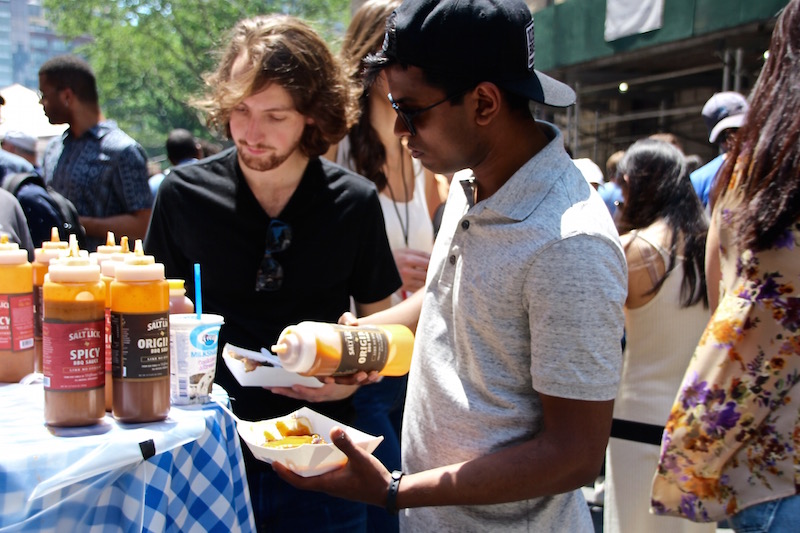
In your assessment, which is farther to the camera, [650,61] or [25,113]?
[650,61]

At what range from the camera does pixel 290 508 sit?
2.50m

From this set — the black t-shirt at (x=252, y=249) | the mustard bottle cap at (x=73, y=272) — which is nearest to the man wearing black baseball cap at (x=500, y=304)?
the mustard bottle cap at (x=73, y=272)

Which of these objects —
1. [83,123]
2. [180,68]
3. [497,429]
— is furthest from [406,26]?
[180,68]

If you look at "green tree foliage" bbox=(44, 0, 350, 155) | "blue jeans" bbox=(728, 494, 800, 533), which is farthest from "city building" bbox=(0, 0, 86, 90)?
"blue jeans" bbox=(728, 494, 800, 533)

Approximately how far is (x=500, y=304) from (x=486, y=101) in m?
0.46

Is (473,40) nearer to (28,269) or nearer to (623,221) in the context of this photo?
(28,269)

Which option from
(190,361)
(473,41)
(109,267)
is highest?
(473,41)

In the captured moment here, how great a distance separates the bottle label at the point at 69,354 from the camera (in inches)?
63.1

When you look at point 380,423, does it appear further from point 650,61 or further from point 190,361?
point 650,61

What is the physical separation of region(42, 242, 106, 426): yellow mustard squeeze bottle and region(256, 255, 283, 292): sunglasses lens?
86 cm

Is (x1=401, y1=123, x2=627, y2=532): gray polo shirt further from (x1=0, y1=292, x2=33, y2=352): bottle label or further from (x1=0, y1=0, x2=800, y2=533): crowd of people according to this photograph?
(x1=0, y1=292, x2=33, y2=352): bottle label

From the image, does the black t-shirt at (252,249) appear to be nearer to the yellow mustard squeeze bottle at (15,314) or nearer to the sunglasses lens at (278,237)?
the sunglasses lens at (278,237)

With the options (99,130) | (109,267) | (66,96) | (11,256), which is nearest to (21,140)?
(66,96)

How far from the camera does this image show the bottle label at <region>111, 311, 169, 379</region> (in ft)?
5.44
